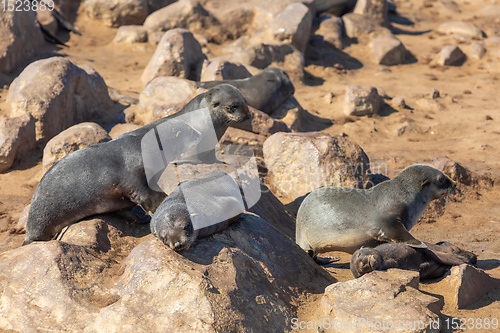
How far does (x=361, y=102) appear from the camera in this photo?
11.2m

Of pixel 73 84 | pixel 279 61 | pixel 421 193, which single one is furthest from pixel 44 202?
pixel 279 61

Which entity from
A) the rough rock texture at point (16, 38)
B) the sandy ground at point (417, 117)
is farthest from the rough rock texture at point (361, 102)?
the rough rock texture at point (16, 38)

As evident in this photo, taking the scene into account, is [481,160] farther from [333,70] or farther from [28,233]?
[28,233]

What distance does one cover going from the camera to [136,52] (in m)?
13.9

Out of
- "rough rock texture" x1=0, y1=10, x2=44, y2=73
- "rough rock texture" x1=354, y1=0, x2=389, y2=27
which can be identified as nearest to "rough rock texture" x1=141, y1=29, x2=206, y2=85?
"rough rock texture" x1=0, y1=10, x2=44, y2=73

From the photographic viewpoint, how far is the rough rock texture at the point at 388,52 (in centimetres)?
1455

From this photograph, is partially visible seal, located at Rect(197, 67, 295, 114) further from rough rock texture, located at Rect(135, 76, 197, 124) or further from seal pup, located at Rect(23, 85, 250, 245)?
seal pup, located at Rect(23, 85, 250, 245)

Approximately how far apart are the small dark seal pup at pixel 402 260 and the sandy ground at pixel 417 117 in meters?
0.18

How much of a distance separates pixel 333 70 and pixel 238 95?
793 centimetres

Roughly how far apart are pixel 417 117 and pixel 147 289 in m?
8.76

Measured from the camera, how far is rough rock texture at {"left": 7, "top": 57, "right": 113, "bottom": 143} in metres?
8.78

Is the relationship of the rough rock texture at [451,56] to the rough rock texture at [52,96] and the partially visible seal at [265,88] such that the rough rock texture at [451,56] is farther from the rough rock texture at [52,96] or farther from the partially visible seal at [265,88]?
the rough rock texture at [52,96]

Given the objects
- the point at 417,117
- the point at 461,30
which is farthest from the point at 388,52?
the point at 417,117

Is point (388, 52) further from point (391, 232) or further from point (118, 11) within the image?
point (391, 232)
